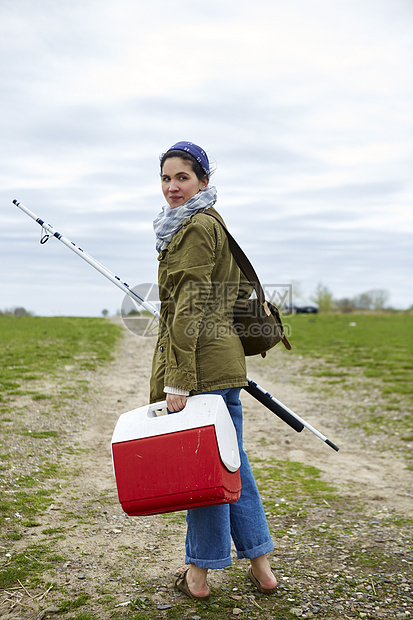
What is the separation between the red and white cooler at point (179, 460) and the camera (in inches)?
109

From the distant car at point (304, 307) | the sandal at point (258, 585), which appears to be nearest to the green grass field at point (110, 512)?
the sandal at point (258, 585)

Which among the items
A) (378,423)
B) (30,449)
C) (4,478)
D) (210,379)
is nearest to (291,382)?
(378,423)

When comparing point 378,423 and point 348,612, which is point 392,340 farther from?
point 348,612

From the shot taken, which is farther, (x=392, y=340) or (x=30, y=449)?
(x=392, y=340)

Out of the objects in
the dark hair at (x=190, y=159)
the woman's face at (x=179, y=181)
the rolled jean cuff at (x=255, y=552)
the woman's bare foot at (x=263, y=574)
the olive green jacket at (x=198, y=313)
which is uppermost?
the dark hair at (x=190, y=159)

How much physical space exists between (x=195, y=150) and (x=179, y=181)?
199 millimetres

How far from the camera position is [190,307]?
2865 mm

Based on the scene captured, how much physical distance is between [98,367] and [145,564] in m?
8.76

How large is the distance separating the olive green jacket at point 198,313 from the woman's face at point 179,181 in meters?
0.21

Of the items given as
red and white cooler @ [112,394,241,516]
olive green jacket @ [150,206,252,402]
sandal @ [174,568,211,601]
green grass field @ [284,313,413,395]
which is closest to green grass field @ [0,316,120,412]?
sandal @ [174,568,211,601]

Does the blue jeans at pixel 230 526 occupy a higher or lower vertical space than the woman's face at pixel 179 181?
lower

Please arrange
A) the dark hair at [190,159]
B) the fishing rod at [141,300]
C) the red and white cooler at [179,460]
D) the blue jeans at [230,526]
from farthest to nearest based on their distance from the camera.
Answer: the fishing rod at [141,300], the blue jeans at [230,526], the dark hair at [190,159], the red and white cooler at [179,460]

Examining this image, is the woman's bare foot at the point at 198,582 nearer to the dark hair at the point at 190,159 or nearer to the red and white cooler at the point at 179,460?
the red and white cooler at the point at 179,460

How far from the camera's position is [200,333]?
9.91 ft
